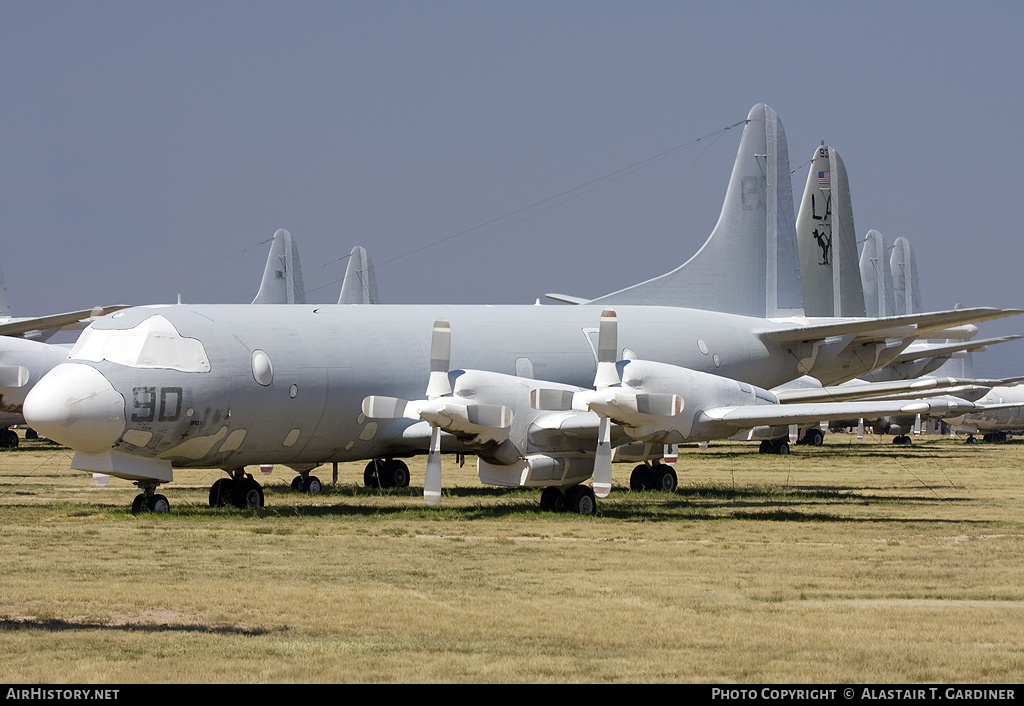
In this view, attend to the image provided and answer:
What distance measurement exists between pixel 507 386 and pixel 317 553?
579 cm

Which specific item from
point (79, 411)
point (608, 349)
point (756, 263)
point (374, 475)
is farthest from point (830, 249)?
point (79, 411)

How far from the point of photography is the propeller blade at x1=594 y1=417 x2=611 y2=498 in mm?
19672

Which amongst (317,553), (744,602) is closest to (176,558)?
(317,553)

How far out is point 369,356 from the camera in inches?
888

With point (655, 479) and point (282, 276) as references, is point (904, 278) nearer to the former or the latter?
point (282, 276)

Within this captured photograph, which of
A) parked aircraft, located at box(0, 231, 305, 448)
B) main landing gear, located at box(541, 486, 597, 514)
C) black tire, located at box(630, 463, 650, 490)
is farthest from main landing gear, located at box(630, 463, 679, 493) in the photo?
parked aircraft, located at box(0, 231, 305, 448)

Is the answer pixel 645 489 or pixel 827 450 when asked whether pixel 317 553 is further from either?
pixel 827 450

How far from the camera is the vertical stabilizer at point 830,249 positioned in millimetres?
34562

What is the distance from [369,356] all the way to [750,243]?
11.5 meters

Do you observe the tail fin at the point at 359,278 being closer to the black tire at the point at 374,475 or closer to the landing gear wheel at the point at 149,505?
the black tire at the point at 374,475

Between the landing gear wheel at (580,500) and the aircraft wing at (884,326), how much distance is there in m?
7.38

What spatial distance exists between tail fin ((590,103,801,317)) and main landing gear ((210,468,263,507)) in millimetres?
11661

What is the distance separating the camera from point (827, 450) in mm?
52062
